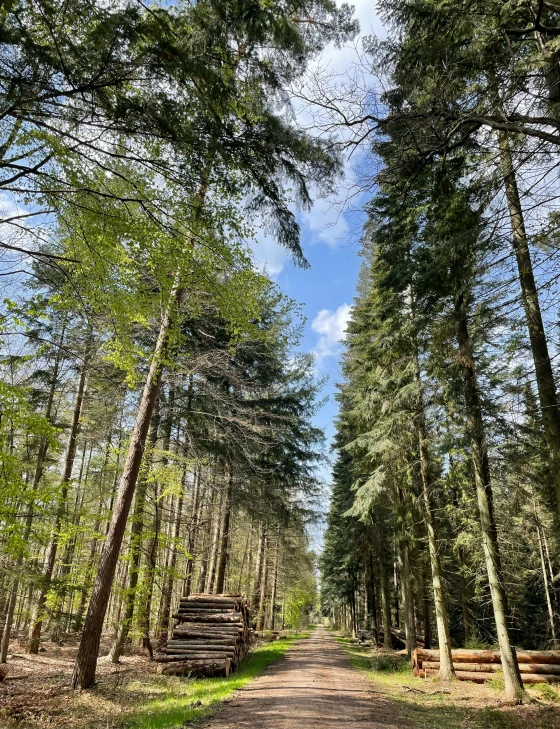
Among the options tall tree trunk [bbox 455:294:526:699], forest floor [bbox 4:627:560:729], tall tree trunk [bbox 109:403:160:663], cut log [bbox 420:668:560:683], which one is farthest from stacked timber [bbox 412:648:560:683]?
tall tree trunk [bbox 109:403:160:663]

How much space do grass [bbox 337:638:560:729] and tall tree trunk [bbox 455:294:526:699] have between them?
569 millimetres

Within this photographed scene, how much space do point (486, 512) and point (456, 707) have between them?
154 inches

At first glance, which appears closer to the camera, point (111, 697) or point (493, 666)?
point (111, 697)

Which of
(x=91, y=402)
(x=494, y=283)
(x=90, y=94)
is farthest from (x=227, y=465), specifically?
(x=90, y=94)

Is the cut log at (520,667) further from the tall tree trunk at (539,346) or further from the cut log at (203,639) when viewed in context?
the tall tree trunk at (539,346)

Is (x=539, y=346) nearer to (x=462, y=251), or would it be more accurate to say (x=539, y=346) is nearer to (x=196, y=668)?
(x=462, y=251)

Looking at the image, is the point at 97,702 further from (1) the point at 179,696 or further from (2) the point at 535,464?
(2) the point at 535,464

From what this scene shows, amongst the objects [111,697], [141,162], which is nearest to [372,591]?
[111,697]

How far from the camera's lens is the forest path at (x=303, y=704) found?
22.0 ft

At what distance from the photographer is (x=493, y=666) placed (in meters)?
11.9

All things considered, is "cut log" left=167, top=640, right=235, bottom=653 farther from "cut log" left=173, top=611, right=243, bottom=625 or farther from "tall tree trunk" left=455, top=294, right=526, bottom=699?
"tall tree trunk" left=455, top=294, right=526, bottom=699

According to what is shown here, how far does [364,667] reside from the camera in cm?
1572

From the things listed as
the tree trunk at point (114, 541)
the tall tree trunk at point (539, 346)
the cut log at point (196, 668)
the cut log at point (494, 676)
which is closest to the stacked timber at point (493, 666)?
the cut log at point (494, 676)

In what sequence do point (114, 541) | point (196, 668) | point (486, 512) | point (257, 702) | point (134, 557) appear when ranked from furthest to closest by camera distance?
1. point (134, 557)
2. point (196, 668)
3. point (486, 512)
4. point (114, 541)
5. point (257, 702)
